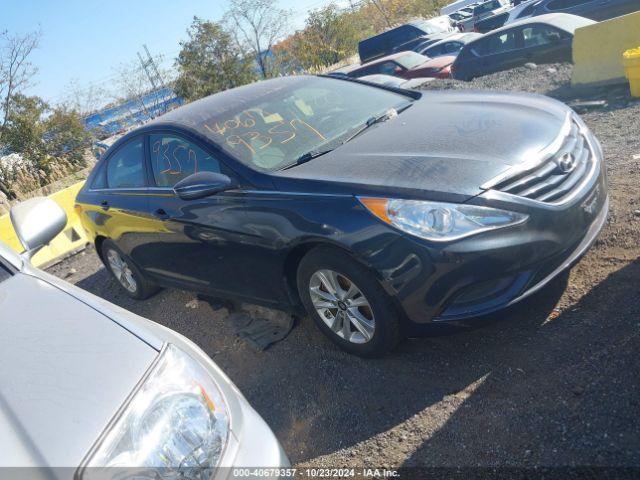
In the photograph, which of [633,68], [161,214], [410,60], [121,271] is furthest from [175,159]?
[410,60]

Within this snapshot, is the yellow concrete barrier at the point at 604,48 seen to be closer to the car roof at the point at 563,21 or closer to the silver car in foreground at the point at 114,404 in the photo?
the car roof at the point at 563,21

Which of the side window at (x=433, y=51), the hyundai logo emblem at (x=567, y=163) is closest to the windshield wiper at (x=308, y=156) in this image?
the hyundai logo emblem at (x=567, y=163)

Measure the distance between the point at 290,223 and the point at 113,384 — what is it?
1.57 m

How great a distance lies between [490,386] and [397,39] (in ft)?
60.7

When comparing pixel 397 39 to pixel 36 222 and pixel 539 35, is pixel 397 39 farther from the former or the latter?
pixel 36 222

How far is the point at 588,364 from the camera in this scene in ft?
8.43

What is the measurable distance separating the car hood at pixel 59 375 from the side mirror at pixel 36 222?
0.72 meters

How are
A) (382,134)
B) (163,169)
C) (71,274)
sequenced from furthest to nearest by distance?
(71,274)
(163,169)
(382,134)

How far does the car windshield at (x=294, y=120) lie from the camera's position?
3461mm

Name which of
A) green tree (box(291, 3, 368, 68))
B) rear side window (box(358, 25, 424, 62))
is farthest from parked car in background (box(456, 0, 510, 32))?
green tree (box(291, 3, 368, 68))

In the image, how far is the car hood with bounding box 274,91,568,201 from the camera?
8.98 feet

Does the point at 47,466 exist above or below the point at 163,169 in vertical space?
below

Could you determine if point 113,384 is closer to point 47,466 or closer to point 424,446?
point 47,466

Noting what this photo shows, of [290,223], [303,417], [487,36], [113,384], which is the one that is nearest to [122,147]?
[290,223]
